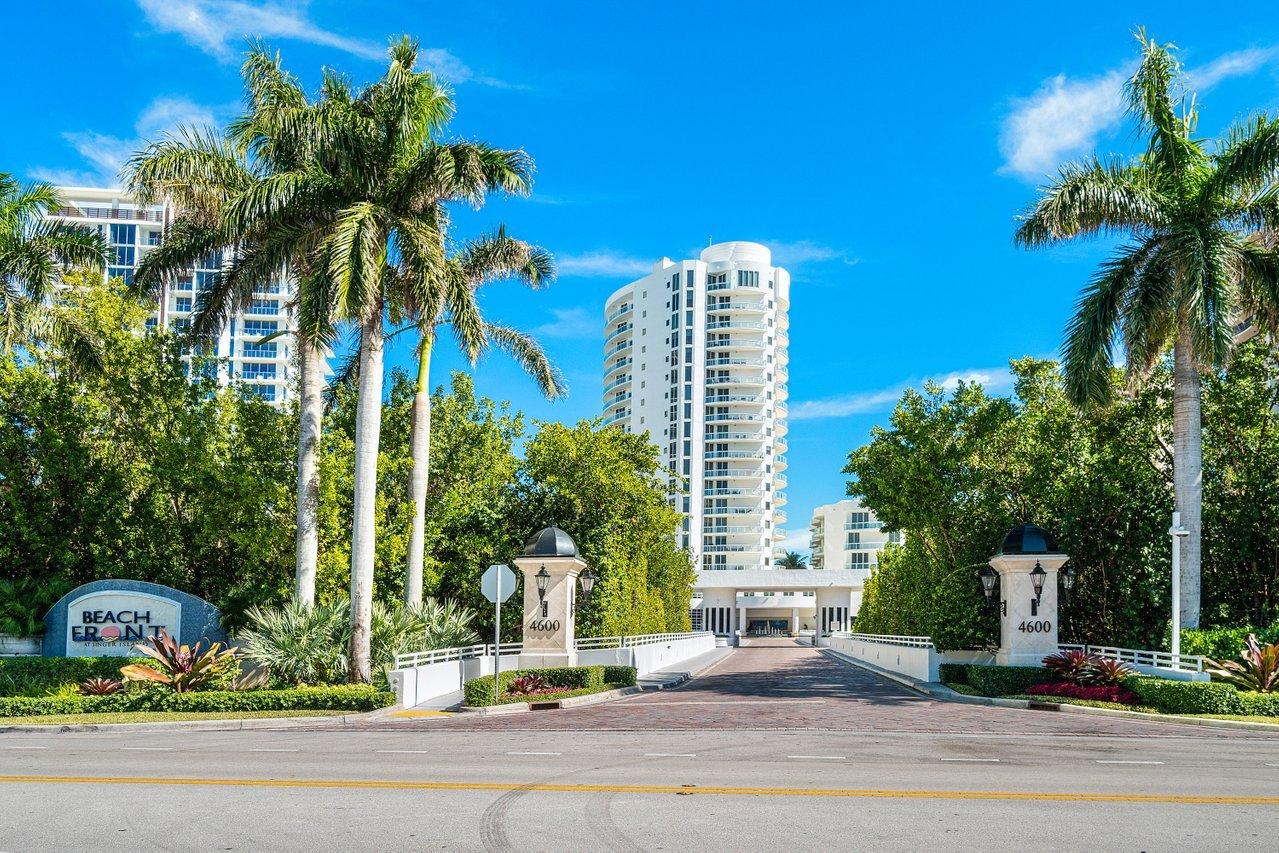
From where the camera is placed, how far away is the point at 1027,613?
90.0ft

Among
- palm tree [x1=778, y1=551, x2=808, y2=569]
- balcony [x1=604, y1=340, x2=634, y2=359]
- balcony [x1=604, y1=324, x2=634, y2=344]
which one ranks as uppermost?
balcony [x1=604, y1=324, x2=634, y2=344]

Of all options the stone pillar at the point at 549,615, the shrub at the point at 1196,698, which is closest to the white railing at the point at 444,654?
the stone pillar at the point at 549,615

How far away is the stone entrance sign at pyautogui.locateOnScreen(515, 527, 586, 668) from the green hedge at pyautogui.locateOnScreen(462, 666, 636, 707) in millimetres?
1212

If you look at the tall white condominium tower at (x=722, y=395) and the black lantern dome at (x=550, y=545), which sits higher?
the tall white condominium tower at (x=722, y=395)

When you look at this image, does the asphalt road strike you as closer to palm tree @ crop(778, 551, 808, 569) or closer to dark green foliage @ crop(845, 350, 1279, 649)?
dark green foliage @ crop(845, 350, 1279, 649)

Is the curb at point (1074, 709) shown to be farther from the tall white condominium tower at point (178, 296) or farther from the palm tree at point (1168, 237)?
the tall white condominium tower at point (178, 296)

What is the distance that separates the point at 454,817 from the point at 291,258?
59.4ft

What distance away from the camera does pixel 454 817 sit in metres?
9.38

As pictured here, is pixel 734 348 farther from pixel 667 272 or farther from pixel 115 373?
pixel 115 373

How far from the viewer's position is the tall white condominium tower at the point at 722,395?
124688 millimetres

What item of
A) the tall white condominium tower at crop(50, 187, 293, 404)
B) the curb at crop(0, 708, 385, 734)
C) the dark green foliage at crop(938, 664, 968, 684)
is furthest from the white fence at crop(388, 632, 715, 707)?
the tall white condominium tower at crop(50, 187, 293, 404)

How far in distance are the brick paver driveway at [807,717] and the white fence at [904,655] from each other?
14.1 feet

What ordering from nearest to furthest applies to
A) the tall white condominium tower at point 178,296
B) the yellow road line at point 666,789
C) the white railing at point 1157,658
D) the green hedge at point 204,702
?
the yellow road line at point 666,789, the green hedge at point 204,702, the white railing at point 1157,658, the tall white condominium tower at point 178,296

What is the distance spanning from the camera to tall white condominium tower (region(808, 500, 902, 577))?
137375 mm
